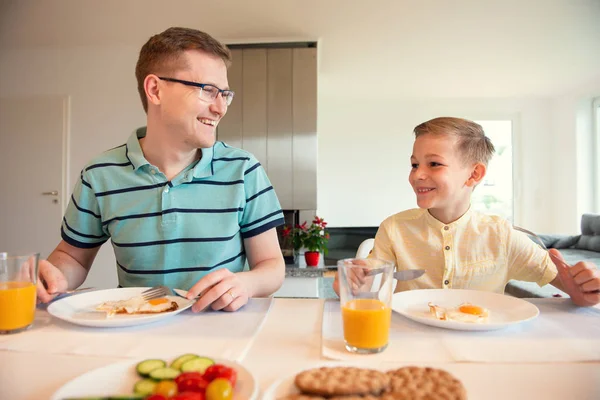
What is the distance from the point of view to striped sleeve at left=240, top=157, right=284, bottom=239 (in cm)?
133

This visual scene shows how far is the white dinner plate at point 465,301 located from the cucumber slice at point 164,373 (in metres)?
0.46

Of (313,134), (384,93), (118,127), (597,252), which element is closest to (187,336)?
(313,134)

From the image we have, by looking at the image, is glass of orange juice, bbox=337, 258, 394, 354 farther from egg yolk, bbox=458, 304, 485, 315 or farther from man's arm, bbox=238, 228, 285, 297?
man's arm, bbox=238, 228, 285, 297

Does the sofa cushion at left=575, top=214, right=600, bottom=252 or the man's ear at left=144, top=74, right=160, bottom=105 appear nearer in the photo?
the man's ear at left=144, top=74, right=160, bottom=105

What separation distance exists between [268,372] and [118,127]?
4135 millimetres

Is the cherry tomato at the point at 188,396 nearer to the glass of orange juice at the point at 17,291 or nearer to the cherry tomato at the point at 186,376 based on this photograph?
the cherry tomato at the point at 186,376

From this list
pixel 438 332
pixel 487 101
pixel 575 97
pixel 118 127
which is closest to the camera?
pixel 438 332

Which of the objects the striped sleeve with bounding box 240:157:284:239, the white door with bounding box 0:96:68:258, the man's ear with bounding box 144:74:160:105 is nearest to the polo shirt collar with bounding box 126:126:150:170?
the man's ear with bounding box 144:74:160:105

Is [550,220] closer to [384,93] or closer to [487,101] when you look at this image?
[487,101]

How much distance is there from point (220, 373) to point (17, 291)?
53 centimetres

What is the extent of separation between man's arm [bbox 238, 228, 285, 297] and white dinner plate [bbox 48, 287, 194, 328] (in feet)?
0.72

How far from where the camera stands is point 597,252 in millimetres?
4879

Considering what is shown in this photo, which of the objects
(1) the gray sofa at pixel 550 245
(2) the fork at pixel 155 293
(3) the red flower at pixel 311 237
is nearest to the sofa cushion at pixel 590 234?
(1) the gray sofa at pixel 550 245

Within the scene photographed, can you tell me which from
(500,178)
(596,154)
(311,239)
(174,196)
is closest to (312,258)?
(311,239)
